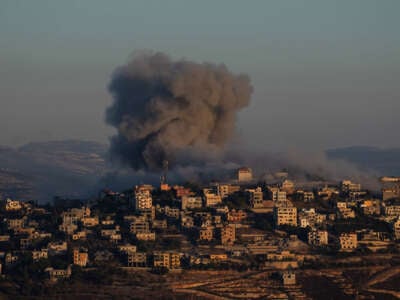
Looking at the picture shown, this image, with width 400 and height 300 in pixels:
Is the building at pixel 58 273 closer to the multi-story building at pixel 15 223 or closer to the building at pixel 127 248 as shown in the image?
the building at pixel 127 248

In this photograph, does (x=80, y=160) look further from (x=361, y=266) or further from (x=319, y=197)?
(x=361, y=266)

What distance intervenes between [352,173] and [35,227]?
20.2 meters

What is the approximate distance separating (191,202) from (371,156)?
61.9 m

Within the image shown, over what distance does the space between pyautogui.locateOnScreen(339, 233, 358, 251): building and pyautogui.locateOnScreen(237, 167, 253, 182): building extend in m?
13.2

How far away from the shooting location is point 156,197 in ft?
236

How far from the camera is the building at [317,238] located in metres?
63.9

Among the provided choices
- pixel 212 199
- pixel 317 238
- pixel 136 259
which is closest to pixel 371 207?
pixel 212 199

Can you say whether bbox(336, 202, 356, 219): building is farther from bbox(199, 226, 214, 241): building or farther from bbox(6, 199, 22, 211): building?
bbox(6, 199, 22, 211): building

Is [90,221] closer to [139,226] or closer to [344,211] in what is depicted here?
[139,226]

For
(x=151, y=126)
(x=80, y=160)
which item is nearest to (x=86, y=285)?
(x=151, y=126)

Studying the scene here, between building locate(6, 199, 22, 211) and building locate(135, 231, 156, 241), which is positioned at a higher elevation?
building locate(6, 199, 22, 211)

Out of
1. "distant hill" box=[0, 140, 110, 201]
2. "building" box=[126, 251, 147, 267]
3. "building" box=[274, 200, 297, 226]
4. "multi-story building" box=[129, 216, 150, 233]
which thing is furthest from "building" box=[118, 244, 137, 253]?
"distant hill" box=[0, 140, 110, 201]

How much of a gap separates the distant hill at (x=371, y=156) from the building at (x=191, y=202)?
43.6m

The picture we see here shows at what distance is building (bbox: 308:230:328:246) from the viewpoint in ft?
210
